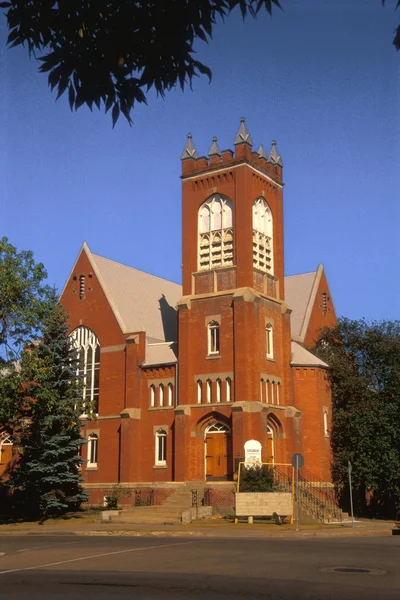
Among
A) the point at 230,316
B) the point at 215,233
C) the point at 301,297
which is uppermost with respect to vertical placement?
the point at 215,233

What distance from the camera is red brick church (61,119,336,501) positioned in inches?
1578

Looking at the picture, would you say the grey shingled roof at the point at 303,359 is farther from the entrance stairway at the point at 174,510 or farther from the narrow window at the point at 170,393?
the entrance stairway at the point at 174,510

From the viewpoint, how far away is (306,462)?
134ft

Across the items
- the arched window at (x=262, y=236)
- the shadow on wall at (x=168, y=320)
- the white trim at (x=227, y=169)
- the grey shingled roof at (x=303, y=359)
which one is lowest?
the grey shingled roof at (x=303, y=359)

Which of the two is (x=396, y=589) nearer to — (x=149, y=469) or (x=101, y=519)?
(x=101, y=519)

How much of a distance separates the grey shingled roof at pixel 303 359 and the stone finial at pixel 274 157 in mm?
11440

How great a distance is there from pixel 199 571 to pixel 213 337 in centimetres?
2845

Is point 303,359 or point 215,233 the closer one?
point 215,233

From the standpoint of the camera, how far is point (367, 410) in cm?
4206

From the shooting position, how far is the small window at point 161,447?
1658 inches

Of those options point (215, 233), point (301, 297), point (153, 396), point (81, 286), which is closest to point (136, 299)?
point (81, 286)

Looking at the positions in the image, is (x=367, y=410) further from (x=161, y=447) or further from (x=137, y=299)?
(x=137, y=299)

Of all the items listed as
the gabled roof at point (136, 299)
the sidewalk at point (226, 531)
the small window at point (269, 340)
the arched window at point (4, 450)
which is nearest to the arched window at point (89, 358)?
the gabled roof at point (136, 299)

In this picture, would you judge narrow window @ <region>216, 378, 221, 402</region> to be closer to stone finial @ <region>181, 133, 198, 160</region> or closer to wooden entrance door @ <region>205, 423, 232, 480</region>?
wooden entrance door @ <region>205, 423, 232, 480</region>
